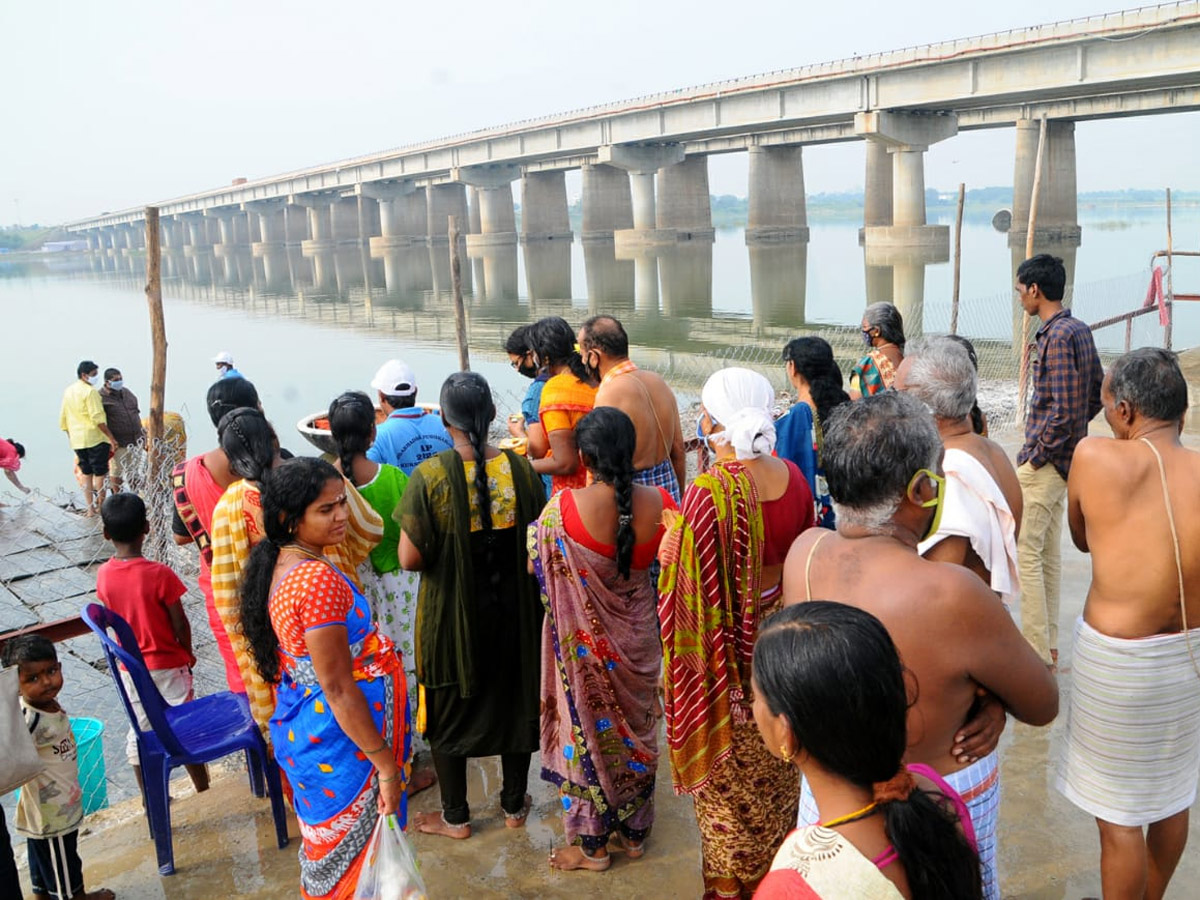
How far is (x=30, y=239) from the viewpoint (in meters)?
115

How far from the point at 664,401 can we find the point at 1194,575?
84.4 inches

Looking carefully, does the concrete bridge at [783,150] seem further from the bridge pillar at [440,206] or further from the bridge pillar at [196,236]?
the bridge pillar at [196,236]

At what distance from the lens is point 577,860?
310 cm

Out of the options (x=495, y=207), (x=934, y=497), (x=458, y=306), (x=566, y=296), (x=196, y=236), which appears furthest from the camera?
(x=196, y=236)

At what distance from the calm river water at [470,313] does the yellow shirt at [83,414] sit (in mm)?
1864

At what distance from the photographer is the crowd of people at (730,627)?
1425mm

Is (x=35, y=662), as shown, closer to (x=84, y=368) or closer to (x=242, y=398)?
(x=242, y=398)

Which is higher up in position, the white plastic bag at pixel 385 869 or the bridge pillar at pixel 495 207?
the bridge pillar at pixel 495 207

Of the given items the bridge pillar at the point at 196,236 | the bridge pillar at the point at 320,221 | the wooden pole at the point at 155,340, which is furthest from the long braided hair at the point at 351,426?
the bridge pillar at the point at 196,236

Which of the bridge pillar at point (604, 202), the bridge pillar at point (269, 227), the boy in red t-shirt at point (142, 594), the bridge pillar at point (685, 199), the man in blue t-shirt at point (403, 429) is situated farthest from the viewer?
the bridge pillar at point (269, 227)

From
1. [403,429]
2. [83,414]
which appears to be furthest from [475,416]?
[83,414]

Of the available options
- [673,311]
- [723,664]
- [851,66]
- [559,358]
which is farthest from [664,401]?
[851,66]

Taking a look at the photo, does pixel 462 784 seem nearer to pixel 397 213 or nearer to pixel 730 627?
pixel 730 627

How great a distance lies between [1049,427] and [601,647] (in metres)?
2.31
